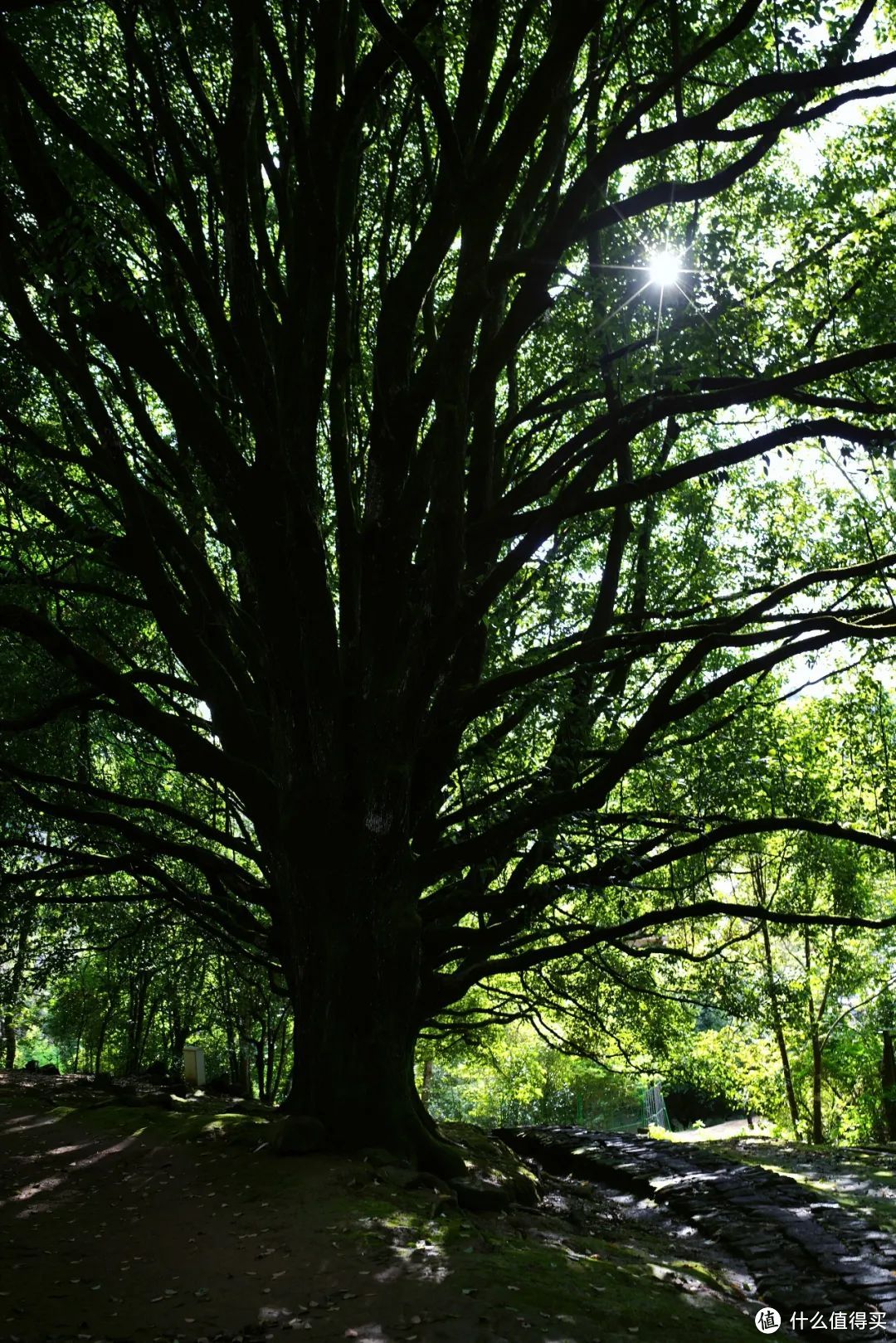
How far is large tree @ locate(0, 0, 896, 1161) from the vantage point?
20.4 feet

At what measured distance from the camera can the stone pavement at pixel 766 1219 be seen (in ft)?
19.2

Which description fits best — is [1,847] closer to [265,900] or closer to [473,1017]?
[265,900]

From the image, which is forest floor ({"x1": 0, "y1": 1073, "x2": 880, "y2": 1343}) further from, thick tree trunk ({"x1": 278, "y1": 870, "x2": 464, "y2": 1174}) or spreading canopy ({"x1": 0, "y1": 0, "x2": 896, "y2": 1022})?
spreading canopy ({"x1": 0, "y1": 0, "x2": 896, "y2": 1022})

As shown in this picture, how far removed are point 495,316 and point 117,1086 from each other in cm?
1235

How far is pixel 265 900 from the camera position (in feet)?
29.2

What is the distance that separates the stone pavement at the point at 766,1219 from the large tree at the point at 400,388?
2604 mm

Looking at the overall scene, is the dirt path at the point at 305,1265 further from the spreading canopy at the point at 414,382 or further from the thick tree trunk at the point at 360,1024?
the spreading canopy at the point at 414,382

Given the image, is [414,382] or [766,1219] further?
[766,1219]

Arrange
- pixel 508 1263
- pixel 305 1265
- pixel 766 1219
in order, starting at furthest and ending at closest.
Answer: pixel 766 1219 → pixel 508 1263 → pixel 305 1265

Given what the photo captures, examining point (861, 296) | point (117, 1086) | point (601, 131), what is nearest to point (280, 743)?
point (861, 296)

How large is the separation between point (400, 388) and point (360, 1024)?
4.85m

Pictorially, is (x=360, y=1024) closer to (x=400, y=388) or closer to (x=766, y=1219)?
(x=766, y=1219)

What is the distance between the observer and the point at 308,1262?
15.5 ft

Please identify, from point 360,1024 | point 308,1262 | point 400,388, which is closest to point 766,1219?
point 360,1024
